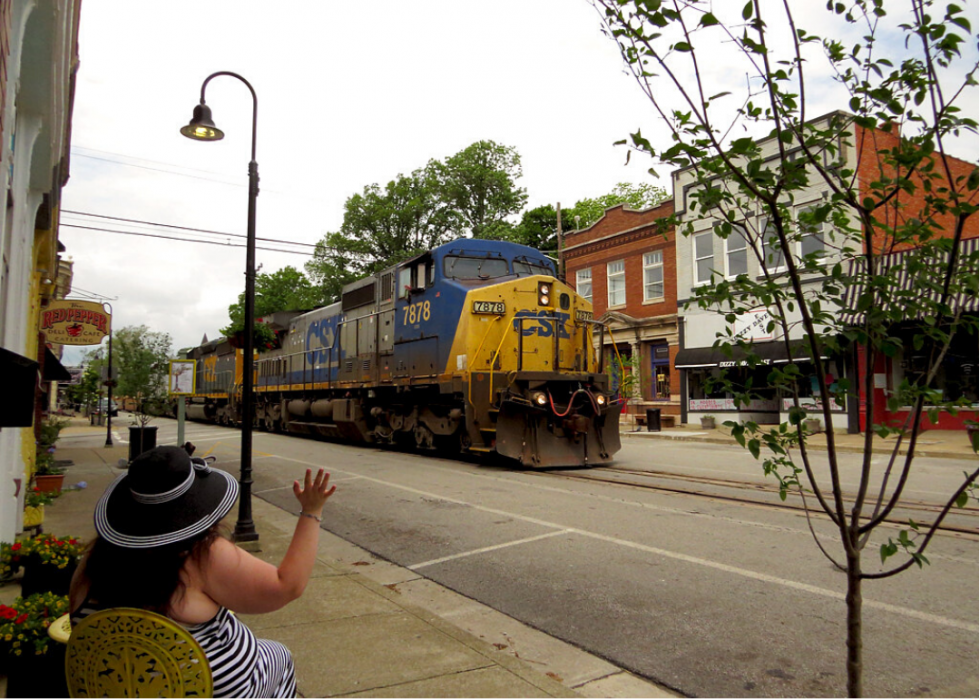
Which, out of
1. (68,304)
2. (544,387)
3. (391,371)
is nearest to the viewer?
(544,387)

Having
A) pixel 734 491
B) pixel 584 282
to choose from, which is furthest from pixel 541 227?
pixel 734 491

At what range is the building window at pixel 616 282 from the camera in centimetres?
2834

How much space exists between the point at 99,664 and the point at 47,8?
4.71m

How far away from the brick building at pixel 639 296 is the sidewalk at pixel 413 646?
20027mm

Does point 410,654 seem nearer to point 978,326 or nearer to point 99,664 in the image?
point 99,664

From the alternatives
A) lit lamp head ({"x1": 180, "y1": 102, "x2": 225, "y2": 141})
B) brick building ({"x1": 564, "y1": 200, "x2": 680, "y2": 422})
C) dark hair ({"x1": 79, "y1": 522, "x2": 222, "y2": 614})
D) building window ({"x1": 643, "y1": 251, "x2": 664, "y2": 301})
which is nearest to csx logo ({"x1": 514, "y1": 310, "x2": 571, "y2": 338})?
lit lamp head ({"x1": 180, "y1": 102, "x2": 225, "y2": 141})

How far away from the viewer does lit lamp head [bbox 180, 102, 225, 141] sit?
8391 millimetres

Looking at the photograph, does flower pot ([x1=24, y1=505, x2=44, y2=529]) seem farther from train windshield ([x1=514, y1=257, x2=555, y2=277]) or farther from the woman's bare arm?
train windshield ([x1=514, y1=257, x2=555, y2=277])

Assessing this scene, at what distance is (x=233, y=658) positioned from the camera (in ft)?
6.99

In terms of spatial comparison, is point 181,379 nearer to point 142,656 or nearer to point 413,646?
point 413,646

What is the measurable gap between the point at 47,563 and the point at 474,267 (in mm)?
10260

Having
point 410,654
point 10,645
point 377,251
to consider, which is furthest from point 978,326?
point 377,251

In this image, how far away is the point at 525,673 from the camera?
3.79 metres

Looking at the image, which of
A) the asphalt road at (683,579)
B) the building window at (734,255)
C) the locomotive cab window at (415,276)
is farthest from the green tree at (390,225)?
the asphalt road at (683,579)
